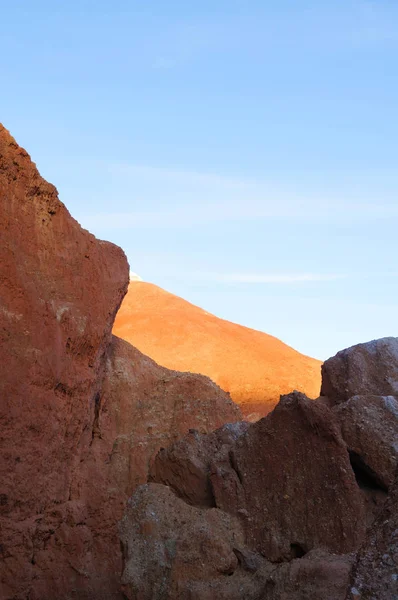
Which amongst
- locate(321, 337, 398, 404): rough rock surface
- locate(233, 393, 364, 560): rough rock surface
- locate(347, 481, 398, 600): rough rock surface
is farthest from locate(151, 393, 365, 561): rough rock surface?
locate(347, 481, 398, 600): rough rock surface

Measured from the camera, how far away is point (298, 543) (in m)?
5.63

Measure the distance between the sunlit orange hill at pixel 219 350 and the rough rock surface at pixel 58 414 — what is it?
1637 cm

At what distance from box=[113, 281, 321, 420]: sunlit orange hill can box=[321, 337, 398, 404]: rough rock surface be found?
51.1 ft

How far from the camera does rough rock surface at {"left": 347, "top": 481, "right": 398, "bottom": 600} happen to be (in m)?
2.61

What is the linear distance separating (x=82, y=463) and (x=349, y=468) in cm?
274

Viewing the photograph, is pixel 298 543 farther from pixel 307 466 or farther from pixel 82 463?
pixel 82 463

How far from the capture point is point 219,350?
104ft

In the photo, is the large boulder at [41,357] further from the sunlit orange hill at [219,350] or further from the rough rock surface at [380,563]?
the sunlit orange hill at [219,350]

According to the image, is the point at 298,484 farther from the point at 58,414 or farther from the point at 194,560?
the point at 58,414

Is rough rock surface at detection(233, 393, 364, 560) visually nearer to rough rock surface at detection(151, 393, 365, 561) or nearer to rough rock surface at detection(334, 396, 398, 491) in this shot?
rough rock surface at detection(151, 393, 365, 561)

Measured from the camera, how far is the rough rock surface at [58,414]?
6.23 m

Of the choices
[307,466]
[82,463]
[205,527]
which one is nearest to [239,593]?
[205,527]

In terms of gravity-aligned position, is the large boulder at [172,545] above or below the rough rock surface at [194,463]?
below

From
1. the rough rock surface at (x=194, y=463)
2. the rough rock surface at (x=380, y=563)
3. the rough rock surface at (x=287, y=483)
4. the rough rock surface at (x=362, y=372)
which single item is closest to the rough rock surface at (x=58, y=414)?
the rough rock surface at (x=194, y=463)
